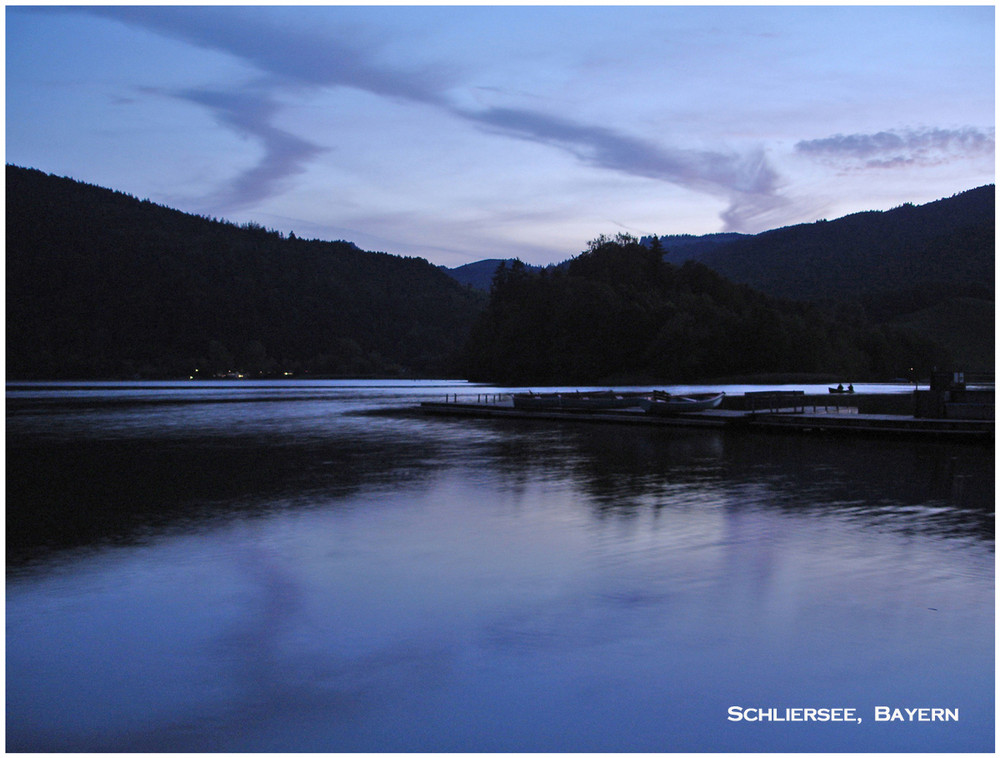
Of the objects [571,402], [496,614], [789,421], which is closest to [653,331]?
[571,402]

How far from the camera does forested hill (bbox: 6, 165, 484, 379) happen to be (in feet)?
547

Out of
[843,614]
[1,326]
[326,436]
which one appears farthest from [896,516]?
[326,436]

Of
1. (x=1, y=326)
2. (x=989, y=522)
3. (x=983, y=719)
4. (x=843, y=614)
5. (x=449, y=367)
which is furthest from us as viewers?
(x=449, y=367)

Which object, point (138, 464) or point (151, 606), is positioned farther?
point (138, 464)

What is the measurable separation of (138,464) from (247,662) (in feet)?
52.3

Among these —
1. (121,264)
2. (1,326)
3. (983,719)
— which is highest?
(121,264)

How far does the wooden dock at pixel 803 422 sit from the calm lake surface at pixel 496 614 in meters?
10.3

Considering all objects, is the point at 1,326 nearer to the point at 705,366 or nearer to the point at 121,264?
the point at 705,366

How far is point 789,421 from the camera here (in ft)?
100

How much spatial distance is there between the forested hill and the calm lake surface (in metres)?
159

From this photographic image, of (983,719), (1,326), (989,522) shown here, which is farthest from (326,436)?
(983,719)

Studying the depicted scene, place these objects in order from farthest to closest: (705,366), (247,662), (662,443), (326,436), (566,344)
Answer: (566,344), (705,366), (326,436), (662,443), (247,662)

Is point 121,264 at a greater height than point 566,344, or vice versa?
point 121,264

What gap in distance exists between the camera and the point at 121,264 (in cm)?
17338
